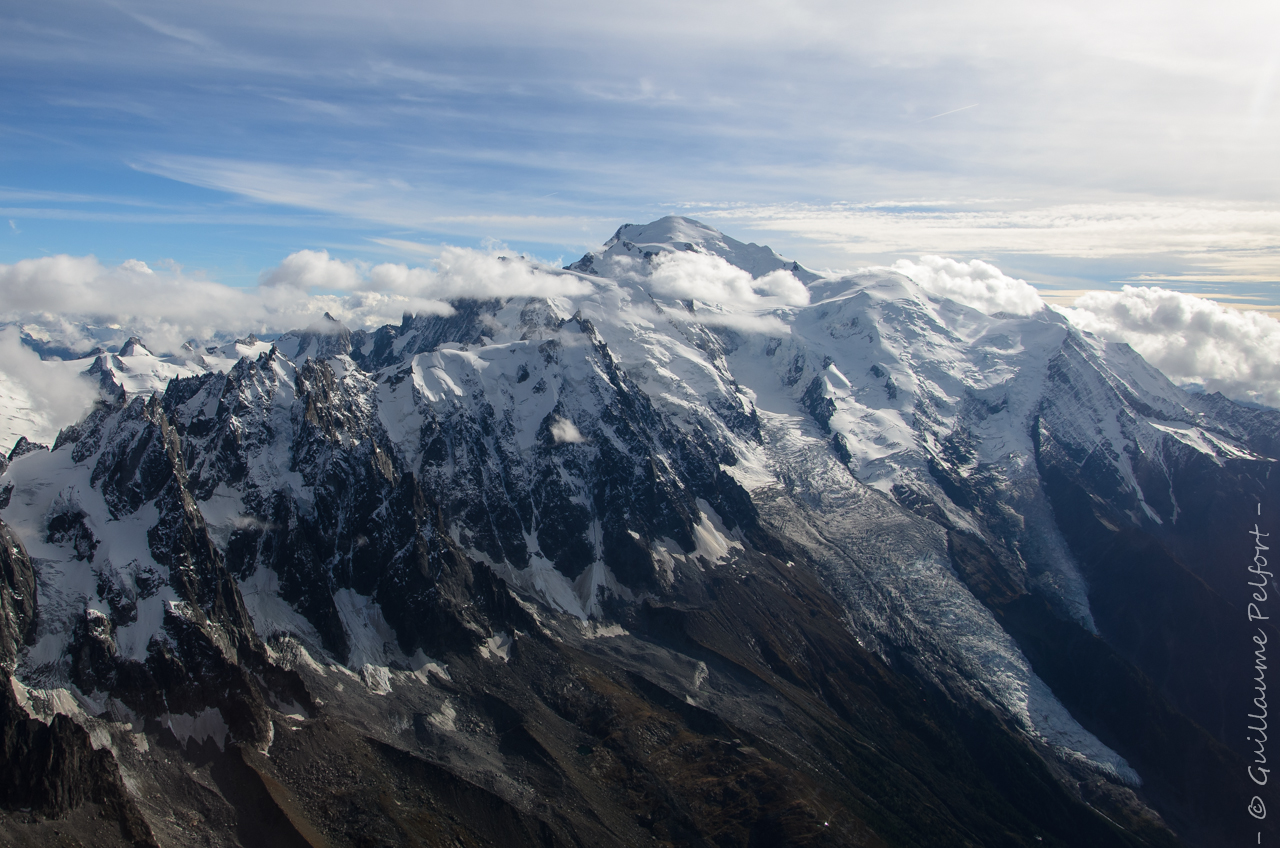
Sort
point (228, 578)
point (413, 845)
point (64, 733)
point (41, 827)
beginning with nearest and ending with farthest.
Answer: point (41, 827), point (64, 733), point (413, 845), point (228, 578)

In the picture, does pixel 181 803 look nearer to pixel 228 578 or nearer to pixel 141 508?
pixel 228 578

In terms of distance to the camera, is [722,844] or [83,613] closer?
[83,613]

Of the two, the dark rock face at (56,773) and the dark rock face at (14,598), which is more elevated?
the dark rock face at (14,598)

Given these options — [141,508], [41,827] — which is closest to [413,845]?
[41,827]

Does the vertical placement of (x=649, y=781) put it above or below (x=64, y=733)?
below

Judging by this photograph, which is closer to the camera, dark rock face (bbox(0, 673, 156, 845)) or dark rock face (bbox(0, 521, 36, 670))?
dark rock face (bbox(0, 673, 156, 845))

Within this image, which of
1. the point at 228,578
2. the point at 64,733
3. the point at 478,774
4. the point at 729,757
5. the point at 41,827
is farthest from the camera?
the point at 729,757

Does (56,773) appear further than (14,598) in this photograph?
No

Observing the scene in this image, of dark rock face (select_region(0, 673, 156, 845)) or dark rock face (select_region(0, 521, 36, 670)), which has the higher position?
dark rock face (select_region(0, 521, 36, 670))

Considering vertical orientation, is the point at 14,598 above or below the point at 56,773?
above

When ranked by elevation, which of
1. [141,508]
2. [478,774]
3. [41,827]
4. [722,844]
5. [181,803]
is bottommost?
[722,844]

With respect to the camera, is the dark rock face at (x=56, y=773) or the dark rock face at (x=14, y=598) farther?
the dark rock face at (x=14, y=598)
